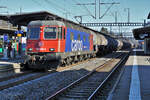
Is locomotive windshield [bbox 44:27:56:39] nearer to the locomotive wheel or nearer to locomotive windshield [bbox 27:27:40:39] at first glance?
locomotive windshield [bbox 27:27:40:39]

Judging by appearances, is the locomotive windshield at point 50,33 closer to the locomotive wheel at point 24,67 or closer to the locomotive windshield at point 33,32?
the locomotive windshield at point 33,32

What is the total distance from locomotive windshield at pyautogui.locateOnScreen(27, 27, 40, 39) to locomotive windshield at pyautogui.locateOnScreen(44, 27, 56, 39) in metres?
0.53

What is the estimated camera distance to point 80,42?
67.1 ft

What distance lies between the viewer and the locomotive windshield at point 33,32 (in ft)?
50.6

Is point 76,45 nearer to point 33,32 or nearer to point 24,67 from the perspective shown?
point 33,32

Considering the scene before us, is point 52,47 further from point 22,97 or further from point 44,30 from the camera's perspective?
point 22,97

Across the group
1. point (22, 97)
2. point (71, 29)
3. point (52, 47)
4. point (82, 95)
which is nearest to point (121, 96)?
point (82, 95)

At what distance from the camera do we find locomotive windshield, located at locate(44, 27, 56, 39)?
50.3 feet

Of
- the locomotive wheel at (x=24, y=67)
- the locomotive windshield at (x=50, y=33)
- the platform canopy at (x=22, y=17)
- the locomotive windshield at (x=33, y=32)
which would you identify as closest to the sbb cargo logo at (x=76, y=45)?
the locomotive windshield at (x=50, y=33)

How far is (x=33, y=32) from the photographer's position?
1559 centimetres

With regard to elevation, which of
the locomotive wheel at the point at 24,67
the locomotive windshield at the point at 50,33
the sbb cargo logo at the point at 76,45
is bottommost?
the locomotive wheel at the point at 24,67

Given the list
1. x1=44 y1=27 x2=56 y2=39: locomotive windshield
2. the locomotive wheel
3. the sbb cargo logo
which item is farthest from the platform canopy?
the locomotive wheel

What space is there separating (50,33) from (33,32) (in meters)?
1.17

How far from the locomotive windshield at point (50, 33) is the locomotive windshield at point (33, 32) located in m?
0.53
